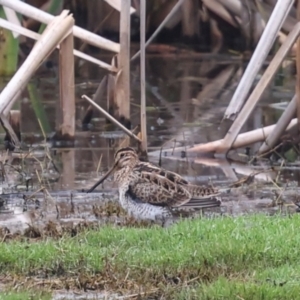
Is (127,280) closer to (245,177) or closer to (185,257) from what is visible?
(185,257)

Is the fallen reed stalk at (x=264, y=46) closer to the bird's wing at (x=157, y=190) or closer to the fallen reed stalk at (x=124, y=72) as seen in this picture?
the fallen reed stalk at (x=124, y=72)

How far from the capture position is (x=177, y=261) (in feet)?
19.1

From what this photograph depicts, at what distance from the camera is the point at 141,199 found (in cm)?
772

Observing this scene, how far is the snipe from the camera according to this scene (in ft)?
25.2

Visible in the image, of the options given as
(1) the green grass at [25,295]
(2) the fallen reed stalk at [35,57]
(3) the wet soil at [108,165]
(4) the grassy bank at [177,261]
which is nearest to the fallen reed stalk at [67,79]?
(2) the fallen reed stalk at [35,57]

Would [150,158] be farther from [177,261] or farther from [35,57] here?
[177,261]

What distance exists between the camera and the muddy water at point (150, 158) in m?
8.18

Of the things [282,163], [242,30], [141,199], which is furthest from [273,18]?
[242,30]

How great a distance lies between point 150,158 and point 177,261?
460 centimetres

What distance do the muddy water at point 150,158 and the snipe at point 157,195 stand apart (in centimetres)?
21

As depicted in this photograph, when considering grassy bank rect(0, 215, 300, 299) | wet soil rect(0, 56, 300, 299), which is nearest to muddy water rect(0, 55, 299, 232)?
wet soil rect(0, 56, 300, 299)

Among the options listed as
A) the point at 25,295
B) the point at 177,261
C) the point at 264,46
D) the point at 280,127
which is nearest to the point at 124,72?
the point at 264,46

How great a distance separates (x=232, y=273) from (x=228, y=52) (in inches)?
534

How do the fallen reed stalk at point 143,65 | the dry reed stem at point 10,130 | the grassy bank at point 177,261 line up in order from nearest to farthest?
the grassy bank at point 177,261, the fallen reed stalk at point 143,65, the dry reed stem at point 10,130
